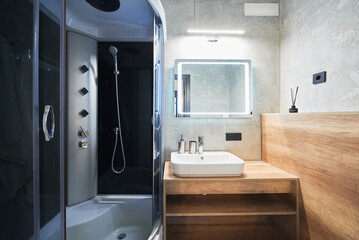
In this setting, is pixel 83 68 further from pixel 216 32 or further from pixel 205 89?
pixel 216 32

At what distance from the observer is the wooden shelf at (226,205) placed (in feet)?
4.09

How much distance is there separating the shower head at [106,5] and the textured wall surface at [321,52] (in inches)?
62.6

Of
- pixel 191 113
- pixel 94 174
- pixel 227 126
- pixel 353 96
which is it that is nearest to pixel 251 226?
pixel 227 126

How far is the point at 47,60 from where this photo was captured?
0.75 metres

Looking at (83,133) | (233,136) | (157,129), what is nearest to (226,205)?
(233,136)

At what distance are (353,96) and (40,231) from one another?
1.83 m

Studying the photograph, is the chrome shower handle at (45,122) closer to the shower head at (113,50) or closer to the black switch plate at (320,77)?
the shower head at (113,50)

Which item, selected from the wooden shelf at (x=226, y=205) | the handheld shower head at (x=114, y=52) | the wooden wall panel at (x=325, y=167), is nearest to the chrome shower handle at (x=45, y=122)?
the wooden shelf at (x=226, y=205)

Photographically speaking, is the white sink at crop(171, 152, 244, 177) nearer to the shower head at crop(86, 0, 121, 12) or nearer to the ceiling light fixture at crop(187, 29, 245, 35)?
the ceiling light fixture at crop(187, 29, 245, 35)

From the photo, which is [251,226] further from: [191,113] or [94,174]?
[94,174]

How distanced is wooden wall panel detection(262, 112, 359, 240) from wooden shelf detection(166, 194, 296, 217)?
17 cm

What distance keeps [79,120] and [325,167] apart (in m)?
1.95

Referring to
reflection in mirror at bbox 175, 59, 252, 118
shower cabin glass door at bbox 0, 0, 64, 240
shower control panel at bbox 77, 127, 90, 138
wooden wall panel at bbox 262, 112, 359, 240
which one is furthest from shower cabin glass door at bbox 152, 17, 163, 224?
wooden wall panel at bbox 262, 112, 359, 240

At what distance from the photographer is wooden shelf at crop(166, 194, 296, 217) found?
1.25 metres
